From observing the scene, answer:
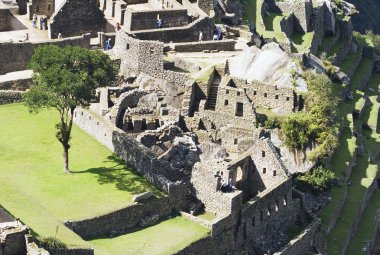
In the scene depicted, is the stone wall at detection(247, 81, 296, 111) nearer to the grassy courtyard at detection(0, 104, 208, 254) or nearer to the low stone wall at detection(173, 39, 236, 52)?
the low stone wall at detection(173, 39, 236, 52)

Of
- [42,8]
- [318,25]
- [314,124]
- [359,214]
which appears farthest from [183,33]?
[318,25]

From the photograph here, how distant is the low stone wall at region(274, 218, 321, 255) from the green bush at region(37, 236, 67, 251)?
584 inches

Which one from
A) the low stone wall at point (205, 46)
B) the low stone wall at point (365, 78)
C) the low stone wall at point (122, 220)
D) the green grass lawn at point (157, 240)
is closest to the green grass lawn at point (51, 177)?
the low stone wall at point (122, 220)

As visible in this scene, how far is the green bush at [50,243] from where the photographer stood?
1843 inches

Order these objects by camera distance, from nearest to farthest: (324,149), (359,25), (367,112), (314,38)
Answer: (324,149) → (367,112) → (314,38) → (359,25)

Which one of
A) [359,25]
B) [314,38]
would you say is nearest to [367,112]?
[314,38]

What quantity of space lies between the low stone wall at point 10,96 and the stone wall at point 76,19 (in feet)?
23.9

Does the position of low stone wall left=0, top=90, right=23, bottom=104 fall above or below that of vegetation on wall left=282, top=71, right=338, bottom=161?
above

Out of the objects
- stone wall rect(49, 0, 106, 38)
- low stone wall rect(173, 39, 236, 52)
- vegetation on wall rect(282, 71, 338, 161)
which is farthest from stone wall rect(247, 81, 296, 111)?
stone wall rect(49, 0, 106, 38)

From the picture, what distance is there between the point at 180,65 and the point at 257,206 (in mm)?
13106

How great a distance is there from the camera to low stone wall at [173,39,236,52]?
7175 centimetres

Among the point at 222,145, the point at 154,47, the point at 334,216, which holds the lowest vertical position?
the point at 334,216

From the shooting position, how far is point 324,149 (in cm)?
6712

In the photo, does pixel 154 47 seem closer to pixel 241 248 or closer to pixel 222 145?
pixel 222 145
